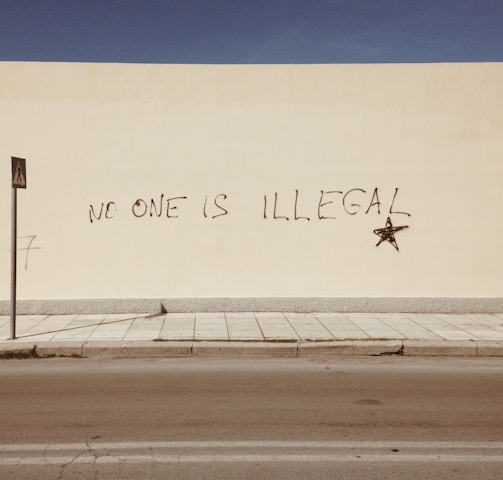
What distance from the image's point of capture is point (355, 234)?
34.2 feet

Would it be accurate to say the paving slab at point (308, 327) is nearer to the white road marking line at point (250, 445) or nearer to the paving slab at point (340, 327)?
the paving slab at point (340, 327)

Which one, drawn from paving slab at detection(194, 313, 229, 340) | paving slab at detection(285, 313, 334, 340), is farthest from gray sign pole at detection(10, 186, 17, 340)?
paving slab at detection(285, 313, 334, 340)

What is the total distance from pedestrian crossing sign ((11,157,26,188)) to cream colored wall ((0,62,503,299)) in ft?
6.41

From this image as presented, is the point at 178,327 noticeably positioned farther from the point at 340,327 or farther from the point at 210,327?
the point at 340,327

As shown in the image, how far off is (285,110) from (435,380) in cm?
538

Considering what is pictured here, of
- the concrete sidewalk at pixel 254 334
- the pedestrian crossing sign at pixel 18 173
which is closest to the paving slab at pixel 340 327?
the concrete sidewalk at pixel 254 334

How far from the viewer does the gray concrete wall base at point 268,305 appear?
1013cm

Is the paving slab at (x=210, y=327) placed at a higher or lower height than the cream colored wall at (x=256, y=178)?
lower

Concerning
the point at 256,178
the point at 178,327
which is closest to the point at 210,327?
the point at 178,327

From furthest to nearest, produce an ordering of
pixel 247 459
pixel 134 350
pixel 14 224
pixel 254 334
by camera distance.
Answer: pixel 254 334
pixel 14 224
pixel 134 350
pixel 247 459

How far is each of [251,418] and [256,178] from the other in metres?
5.60

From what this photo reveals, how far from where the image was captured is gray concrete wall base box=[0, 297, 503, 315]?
10.1 m

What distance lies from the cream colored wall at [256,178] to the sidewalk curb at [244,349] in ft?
7.87

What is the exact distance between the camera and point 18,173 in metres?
8.16
